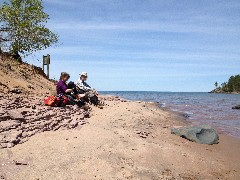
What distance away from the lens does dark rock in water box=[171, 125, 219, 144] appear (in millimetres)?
9680

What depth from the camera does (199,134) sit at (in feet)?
32.4

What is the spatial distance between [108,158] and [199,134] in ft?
16.1

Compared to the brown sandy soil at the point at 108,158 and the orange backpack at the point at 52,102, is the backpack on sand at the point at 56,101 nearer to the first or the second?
the orange backpack at the point at 52,102

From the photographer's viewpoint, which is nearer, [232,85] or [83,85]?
[83,85]

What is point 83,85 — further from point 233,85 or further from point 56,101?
point 233,85

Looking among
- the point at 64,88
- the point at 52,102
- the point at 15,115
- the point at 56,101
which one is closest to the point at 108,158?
the point at 15,115

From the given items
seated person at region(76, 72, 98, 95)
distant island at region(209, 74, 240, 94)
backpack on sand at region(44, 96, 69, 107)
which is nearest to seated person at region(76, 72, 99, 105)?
seated person at region(76, 72, 98, 95)

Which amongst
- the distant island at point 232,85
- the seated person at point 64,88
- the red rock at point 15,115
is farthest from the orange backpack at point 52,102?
the distant island at point 232,85

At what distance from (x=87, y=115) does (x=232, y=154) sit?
15.8 feet

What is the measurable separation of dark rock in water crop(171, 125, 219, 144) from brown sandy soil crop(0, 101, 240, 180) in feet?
2.81

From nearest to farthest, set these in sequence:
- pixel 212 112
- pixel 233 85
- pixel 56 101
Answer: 1. pixel 56 101
2. pixel 212 112
3. pixel 233 85

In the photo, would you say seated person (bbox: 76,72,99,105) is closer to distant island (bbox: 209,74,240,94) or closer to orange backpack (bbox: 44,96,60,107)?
orange backpack (bbox: 44,96,60,107)

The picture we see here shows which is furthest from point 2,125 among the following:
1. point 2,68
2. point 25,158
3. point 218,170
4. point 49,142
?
point 2,68

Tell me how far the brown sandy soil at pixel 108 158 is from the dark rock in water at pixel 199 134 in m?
0.86
